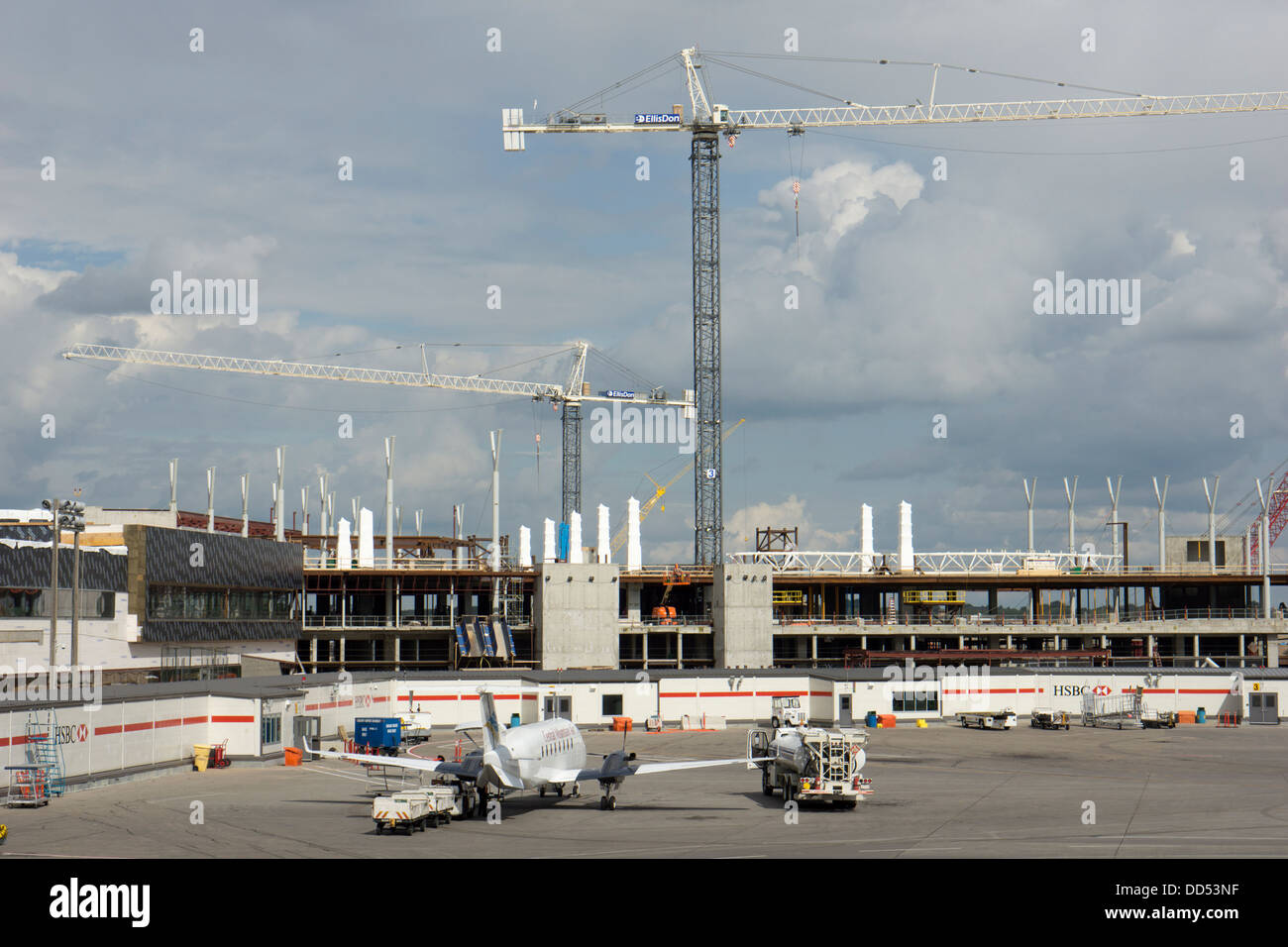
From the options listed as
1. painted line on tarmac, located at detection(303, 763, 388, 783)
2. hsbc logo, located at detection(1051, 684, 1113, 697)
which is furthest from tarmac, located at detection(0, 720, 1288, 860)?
hsbc logo, located at detection(1051, 684, 1113, 697)

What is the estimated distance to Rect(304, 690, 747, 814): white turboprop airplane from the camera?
50500mm

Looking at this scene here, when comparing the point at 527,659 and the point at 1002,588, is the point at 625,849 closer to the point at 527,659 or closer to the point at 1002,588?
the point at 527,659

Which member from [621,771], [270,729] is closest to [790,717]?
[621,771]

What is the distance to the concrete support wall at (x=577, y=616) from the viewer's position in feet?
443

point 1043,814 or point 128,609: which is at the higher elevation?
point 128,609

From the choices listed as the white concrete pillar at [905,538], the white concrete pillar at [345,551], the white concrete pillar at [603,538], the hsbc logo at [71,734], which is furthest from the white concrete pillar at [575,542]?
the hsbc logo at [71,734]

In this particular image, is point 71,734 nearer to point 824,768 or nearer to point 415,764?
point 415,764

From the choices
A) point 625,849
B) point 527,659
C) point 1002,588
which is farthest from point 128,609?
point 1002,588

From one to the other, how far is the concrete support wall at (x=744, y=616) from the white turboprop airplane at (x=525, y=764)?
279ft

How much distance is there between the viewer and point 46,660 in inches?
3780

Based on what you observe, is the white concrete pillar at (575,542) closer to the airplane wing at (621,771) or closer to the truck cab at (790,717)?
the truck cab at (790,717)

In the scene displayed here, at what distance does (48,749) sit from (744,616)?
311 feet
